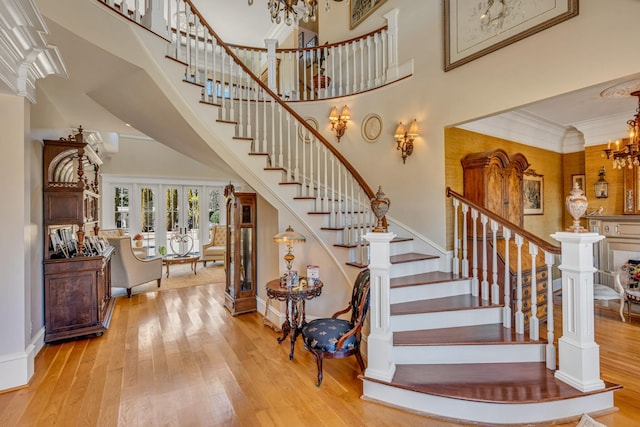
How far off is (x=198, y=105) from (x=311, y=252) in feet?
7.05

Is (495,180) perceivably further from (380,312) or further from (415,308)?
(380,312)

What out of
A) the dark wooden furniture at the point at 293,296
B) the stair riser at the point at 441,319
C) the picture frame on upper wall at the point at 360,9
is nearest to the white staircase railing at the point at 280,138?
the dark wooden furniture at the point at 293,296

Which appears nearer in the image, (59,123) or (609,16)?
(609,16)

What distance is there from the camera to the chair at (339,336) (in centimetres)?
262

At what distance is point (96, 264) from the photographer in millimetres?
3723

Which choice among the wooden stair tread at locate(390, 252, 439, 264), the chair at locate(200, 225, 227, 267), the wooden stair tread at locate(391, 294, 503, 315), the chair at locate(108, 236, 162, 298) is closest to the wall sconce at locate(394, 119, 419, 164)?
the wooden stair tread at locate(390, 252, 439, 264)

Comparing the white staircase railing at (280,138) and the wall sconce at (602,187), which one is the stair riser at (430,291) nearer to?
the white staircase railing at (280,138)

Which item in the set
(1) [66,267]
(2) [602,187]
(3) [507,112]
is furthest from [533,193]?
(1) [66,267]

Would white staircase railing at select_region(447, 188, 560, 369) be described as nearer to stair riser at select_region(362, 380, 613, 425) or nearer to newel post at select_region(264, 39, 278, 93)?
stair riser at select_region(362, 380, 613, 425)

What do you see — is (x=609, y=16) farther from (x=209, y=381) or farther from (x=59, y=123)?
(x=59, y=123)

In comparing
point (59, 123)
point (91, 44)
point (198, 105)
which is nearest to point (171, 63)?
point (198, 105)

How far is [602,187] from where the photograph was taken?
4.84 m

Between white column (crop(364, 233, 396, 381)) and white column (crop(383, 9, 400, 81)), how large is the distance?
2674 mm

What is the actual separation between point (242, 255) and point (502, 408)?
364cm
